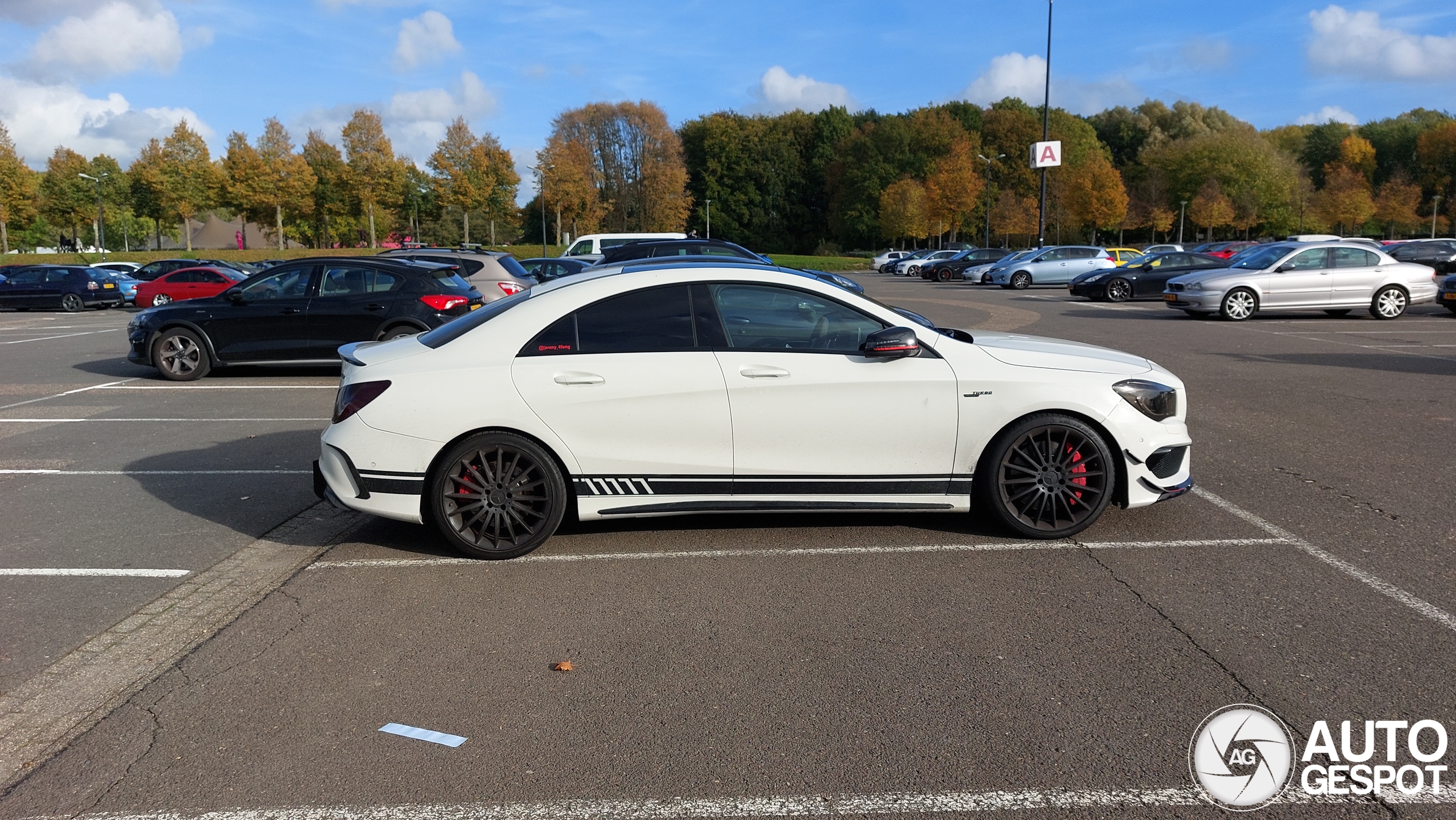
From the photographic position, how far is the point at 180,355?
13.2 metres

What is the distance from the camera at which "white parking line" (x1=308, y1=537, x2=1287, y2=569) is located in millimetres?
5535

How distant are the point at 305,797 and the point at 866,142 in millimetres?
96631

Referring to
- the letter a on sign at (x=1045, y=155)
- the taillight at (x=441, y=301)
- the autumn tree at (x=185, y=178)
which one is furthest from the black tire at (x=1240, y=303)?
the autumn tree at (x=185, y=178)

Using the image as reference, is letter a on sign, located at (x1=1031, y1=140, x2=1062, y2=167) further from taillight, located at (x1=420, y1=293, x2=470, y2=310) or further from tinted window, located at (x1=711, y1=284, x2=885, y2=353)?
tinted window, located at (x1=711, y1=284, x2=885, y2=353)

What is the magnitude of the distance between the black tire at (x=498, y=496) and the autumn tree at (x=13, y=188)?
66.8m

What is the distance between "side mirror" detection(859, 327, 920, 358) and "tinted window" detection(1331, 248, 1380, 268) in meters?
18.7

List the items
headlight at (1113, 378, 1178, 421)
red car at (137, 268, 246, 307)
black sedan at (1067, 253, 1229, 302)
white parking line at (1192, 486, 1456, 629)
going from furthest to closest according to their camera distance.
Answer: red car at (137, 268, 246, 307) → black sedan at (1067, 253, 1229, 302) → headlight at (1113, 378, 1178, 421) → white parking line at (1192, 486, 1456, 629)

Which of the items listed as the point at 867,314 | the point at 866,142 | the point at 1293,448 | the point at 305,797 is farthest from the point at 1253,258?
the point at 866,142

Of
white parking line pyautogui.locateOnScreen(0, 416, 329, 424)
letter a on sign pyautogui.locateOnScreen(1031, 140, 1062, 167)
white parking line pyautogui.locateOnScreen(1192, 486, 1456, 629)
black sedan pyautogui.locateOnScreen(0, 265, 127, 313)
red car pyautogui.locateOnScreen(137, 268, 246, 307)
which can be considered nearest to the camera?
white parking line pyautogui.locateOnScreen(1192, 486, 1456, 629)

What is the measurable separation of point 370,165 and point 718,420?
65.8 metres

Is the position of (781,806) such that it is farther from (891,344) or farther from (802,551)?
(891,344)

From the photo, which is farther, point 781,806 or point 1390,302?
point 1390,302

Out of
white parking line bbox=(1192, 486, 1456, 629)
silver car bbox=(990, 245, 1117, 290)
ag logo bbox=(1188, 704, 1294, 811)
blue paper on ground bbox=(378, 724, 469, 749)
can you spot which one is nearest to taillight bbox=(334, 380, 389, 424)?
blue paper on ground bbox=(378, 724, 469, 749)

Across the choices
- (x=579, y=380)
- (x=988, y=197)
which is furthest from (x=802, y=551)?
(x=988, y=197)
